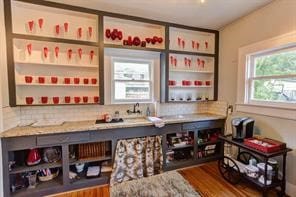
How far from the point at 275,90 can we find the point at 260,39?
0.78 metres

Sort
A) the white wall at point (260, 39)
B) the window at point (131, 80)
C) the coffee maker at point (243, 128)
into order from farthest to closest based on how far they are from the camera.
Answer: the window at point (131, 80), the coffee maker at point (243, 128), the white wall at point (260, 39)

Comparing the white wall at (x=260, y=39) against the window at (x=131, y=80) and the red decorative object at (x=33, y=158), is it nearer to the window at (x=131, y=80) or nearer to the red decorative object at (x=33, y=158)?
the window at (x=131, y=80)

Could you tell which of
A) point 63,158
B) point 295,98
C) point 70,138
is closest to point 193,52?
point 295,98

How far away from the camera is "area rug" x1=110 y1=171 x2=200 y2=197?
2084 mm

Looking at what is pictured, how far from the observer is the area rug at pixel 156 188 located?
2.08m

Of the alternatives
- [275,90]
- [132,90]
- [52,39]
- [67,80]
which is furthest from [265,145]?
[52,39]

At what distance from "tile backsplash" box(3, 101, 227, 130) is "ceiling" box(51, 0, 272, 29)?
149 centimetres

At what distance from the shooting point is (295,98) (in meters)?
2.06

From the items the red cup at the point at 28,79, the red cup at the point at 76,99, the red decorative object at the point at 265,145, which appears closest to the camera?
the red decorative object at the point at 265,145

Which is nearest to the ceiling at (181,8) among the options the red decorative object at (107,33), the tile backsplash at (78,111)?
the red decorative object at (107,33)

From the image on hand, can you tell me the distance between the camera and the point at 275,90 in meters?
2.31

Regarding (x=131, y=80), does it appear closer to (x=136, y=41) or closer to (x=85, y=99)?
(x=136, y=41)

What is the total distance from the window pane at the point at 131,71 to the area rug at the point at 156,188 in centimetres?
166

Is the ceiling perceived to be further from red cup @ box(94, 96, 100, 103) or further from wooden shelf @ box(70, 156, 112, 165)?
wooden shelf @ box(70, 156, 112, 165)
